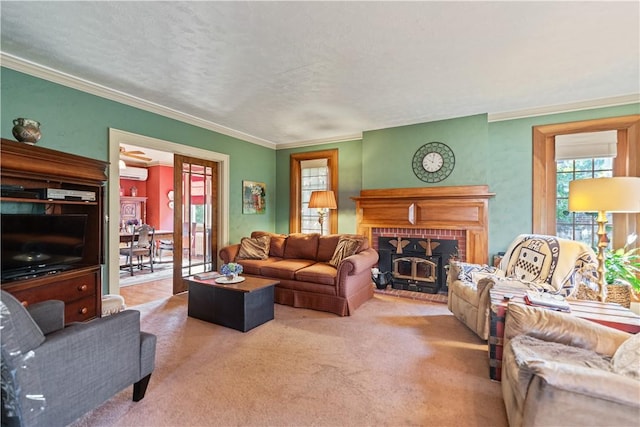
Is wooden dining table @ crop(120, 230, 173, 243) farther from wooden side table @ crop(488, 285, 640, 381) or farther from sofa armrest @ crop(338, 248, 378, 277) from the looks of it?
wooden side table @ crop(488, 285, 640, 381)

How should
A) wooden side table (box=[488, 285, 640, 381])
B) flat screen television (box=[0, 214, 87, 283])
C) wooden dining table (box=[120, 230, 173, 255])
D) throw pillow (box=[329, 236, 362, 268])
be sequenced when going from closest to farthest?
wooden side table (box=[488, 285, 640, 381])
flat screen television (box=[0, 214, 87, 283])
throw pillow (box=[329, 236, 362, 268])
wooden dining table (box=[120, 230, 173, 255])

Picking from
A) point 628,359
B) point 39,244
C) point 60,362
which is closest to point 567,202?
point 628,359

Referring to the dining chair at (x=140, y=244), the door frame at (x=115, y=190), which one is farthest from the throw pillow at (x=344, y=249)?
the dining chair at (x=140, y=244)

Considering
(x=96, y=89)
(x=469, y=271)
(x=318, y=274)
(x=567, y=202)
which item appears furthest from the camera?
(x=567, y=202)

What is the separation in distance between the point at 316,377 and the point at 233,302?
124 centimetres

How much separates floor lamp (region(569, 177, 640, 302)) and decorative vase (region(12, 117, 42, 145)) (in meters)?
4.71

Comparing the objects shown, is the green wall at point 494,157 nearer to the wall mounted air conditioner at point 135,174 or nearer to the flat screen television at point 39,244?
the flat screen television at point 39,244

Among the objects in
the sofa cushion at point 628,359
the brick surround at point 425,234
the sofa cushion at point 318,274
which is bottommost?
the sofa cushion at point 318,274

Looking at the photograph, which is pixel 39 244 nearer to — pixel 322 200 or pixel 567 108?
pixel 322 200

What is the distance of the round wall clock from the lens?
14.3 ft

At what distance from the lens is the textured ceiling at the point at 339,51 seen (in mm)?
2014

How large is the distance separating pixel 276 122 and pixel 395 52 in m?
2.40

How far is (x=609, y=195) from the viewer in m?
2.33

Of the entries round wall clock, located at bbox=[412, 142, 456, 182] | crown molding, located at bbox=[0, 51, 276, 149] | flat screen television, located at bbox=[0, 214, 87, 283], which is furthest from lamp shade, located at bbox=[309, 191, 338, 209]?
flat screen television, located at bbox=[0, 214, 87, 283]
